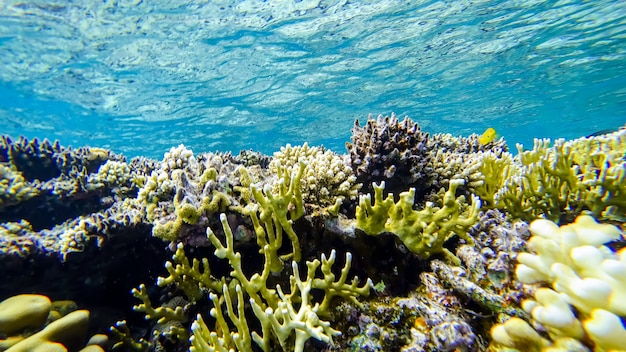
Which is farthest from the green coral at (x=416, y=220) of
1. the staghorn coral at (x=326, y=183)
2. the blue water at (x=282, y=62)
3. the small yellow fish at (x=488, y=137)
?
the blue water at (x=282, y=62)

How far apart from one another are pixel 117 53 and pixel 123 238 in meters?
17.4

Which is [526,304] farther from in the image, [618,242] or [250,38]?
[250,38]

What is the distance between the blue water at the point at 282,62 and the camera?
14.5 metres

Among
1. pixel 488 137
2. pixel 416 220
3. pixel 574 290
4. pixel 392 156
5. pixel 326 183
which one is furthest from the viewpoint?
pixel 488 137

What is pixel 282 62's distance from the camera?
63.6 feet

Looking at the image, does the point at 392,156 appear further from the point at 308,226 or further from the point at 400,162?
the point at 308,226

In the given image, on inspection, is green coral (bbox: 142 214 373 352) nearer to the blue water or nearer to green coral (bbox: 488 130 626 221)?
green coral (bbox: 488 130 626 221)

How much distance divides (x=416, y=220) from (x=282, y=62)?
753 inches

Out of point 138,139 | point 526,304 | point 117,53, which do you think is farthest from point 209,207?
point 138,139

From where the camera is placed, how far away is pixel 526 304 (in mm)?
1713

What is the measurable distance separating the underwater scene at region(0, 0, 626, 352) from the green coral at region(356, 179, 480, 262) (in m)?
0.02

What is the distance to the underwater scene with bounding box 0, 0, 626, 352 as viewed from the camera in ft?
6.25

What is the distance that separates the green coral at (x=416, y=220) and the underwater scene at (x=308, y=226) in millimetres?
17

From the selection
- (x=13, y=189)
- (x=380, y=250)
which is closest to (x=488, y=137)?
(x=380, y=250)
